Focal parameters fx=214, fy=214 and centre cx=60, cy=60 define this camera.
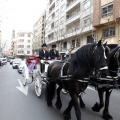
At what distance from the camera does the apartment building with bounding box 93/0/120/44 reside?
26250 mm

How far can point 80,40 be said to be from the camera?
37312mm

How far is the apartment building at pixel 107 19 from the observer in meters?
26.2

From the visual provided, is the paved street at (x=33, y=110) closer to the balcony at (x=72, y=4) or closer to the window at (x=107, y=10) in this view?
the window at (x=107, y=10)

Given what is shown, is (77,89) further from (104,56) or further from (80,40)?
(80,40)

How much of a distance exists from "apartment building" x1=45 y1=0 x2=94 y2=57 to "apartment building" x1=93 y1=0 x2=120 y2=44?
1.67 m

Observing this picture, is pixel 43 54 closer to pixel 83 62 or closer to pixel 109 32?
pixel 83 62

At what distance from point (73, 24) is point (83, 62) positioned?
37071 mm

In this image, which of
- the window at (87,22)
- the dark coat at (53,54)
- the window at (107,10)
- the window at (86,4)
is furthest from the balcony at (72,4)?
the dark coat at (53,54)

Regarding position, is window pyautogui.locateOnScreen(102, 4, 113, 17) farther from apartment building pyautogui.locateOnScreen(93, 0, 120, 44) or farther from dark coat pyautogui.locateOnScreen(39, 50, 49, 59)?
dark coat pyautogui.locateOnScreen(39, 50, 49, 59)

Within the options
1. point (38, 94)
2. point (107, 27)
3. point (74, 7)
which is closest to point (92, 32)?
point (107, 27)

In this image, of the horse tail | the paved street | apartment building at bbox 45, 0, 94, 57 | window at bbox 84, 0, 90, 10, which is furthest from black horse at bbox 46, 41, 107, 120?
window at bbox 84, 0, 90, 10

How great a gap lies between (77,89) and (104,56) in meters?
1.20

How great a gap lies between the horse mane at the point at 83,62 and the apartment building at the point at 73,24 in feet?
86.5

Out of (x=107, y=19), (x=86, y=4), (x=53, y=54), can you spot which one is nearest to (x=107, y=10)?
(x=107, y=19)
